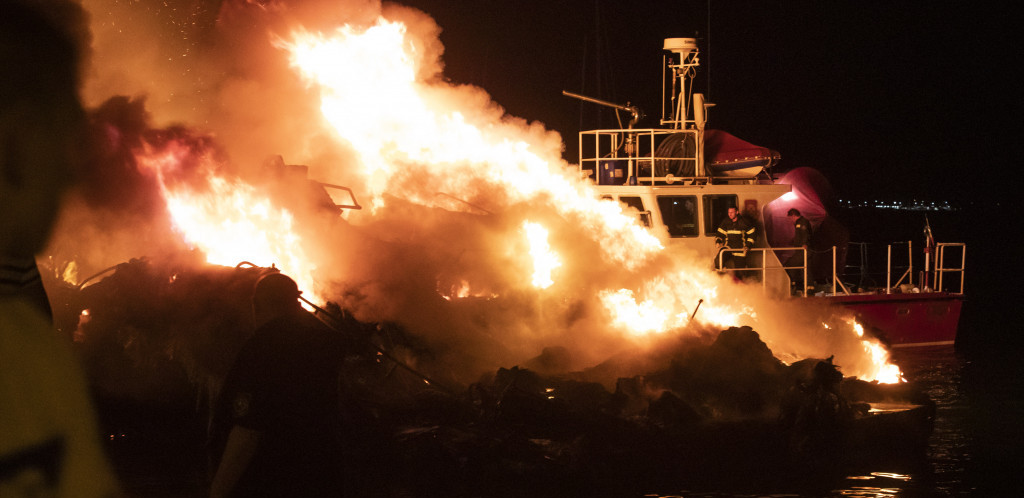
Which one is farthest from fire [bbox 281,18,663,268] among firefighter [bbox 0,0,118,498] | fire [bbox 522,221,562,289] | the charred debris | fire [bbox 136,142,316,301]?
firefighter [bbox 0,0,118,498]

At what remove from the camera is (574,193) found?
15.0 metres

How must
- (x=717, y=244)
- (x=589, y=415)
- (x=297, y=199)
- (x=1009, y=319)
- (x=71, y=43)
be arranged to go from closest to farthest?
(x=71, y=43) → (x=589, y=415) → (x=297, y=199) → (x=717, y=244) → (x=1009, y=319)

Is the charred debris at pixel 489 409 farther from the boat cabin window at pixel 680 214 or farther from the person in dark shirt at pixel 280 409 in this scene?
the person in dark shirt at pixel 280 409

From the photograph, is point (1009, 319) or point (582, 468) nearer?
point (582, 468)

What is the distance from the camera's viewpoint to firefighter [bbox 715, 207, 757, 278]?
1631cm

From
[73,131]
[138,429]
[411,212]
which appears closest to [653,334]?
[411,212]

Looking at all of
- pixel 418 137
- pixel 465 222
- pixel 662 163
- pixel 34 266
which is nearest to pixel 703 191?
pixel 662 163

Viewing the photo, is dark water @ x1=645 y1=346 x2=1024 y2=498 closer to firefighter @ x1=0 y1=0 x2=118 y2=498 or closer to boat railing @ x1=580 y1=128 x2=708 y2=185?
boat railing @ x1=580 y1=128 x2=708 y2=185

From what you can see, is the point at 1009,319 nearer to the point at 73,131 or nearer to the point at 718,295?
the point at 718,295

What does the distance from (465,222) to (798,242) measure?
23.9 ft

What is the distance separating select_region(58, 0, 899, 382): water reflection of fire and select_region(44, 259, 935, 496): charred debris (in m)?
1.34

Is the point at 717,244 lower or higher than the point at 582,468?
higher

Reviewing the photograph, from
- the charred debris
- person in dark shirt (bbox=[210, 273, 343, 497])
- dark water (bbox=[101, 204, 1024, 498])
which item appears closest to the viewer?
person in dark shirt (bbox=[210, 273, 343, 497])

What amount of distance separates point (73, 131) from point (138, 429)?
10821 millimetres
